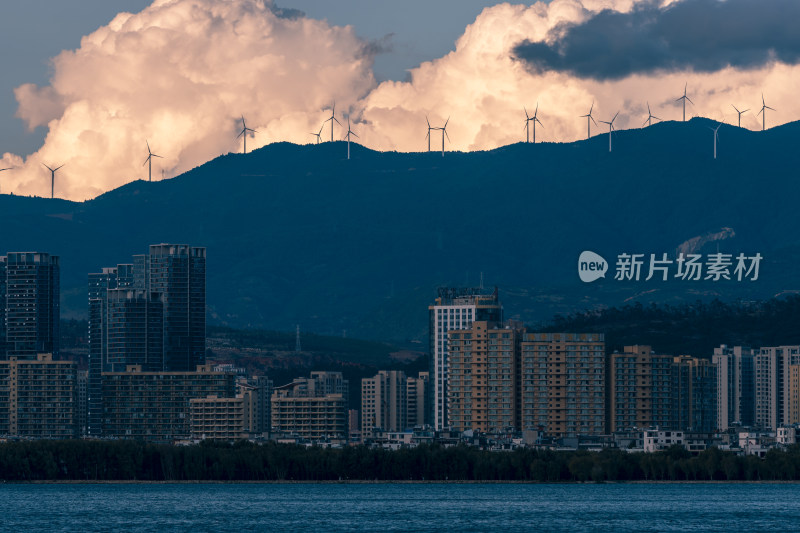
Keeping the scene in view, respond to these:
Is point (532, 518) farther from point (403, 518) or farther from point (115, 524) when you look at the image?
point (115, 524)

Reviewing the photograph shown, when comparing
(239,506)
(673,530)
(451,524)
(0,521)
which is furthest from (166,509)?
(673,530)

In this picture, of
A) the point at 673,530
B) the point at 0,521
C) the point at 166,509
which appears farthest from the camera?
the point at 166,509

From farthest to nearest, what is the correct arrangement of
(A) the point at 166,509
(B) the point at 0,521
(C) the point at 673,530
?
(A) the point at 166,509 < (B) the point at 0,521 < (C) the point at 673,530

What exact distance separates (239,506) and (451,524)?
1457 inches

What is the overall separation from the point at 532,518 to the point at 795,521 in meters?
25.0

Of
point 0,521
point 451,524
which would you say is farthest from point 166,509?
point 451,524

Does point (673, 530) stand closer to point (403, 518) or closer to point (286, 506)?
point (403, 518)

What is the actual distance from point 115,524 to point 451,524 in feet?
104

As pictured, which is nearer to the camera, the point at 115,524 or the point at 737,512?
the point at 115,524

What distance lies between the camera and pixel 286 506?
197500 millimetres

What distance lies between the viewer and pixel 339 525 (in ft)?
557

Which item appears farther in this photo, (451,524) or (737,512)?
(737,512)

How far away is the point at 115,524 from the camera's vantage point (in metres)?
172

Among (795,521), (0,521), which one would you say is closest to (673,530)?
(795,521)
